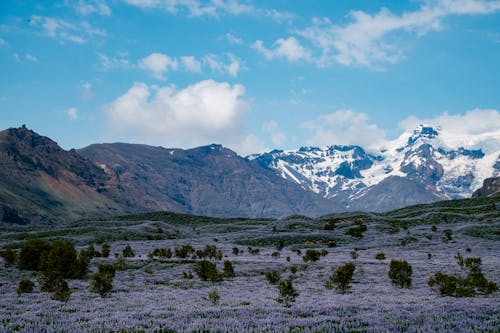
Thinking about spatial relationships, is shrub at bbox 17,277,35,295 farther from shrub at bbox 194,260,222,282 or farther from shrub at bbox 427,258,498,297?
shrub at bbox 427,258,498,297

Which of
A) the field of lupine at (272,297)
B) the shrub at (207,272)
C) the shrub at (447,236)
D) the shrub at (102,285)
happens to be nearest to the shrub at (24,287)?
the field of lupine at (272,297)

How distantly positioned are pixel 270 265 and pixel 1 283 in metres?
22.9

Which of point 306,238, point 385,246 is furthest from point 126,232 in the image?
point 385,246

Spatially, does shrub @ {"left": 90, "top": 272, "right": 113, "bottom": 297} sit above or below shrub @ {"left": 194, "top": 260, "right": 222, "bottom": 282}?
above

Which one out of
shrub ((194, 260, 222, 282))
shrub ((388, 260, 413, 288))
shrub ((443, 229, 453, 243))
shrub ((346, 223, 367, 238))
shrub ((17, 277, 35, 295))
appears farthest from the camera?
shrub ((346, 223, 367, 238))

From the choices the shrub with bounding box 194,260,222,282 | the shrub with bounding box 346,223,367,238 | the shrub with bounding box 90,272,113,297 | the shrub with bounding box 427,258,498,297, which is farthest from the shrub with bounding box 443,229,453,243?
the shrub with bounding box 90,272,113,297

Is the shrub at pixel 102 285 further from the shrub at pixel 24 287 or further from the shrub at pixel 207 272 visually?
the shrub at pixel 207 272

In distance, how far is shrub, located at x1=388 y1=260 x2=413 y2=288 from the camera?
30.4 metres

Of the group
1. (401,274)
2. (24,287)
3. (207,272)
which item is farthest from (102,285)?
(401,274)

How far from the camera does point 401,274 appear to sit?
3066 centimetres

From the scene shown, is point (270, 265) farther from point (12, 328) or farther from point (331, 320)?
point (12, 328)

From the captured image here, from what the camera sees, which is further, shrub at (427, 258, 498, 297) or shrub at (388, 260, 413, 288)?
shrub at (388, 260, 413, 288)

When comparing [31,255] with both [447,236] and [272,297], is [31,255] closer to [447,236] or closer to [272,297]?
[272,297]

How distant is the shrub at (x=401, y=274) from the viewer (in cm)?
3038
